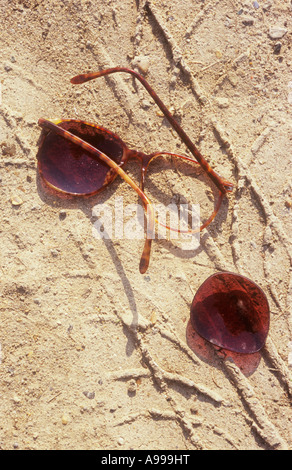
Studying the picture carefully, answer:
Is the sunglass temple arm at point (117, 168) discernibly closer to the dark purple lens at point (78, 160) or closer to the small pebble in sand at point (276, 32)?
the dark purple lens at point (78, 160)

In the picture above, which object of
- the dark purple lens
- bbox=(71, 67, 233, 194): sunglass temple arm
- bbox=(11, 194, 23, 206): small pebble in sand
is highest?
bbox=(71, 67, 233, 194): sunglass temple arm

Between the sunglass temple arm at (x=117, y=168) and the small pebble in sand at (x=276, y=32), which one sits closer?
the sunglass temple arm at (x=117, y=168)

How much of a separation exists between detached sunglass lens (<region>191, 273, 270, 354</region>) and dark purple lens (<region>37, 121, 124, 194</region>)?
0.56 metres

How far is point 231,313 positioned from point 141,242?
0.42 m

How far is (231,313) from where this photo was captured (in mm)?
1315

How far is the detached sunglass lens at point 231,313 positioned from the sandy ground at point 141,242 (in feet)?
0.17

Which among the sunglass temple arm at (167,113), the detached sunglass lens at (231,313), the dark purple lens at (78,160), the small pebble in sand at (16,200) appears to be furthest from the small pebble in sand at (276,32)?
the small pebble in sand at (16,200)

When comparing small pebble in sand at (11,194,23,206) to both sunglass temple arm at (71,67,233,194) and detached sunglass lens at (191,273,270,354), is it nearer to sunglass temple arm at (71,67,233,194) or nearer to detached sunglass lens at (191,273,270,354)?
sunglass temple arm at (71,67,233,194)

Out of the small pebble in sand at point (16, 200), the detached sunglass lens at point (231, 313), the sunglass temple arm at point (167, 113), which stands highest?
the sunglass temple arm at point (167, 113)

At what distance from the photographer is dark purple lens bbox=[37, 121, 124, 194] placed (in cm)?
133

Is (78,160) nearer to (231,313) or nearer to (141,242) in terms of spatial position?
(141,242)

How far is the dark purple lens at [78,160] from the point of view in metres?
1.33

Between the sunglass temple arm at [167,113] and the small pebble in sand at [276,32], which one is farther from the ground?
the small pebble in sand at [276,32]

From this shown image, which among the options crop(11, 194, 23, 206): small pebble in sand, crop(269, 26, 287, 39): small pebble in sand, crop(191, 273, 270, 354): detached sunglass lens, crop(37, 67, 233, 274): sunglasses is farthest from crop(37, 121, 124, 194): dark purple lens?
crop(269, 26, 287, 39): small pebble in sand
